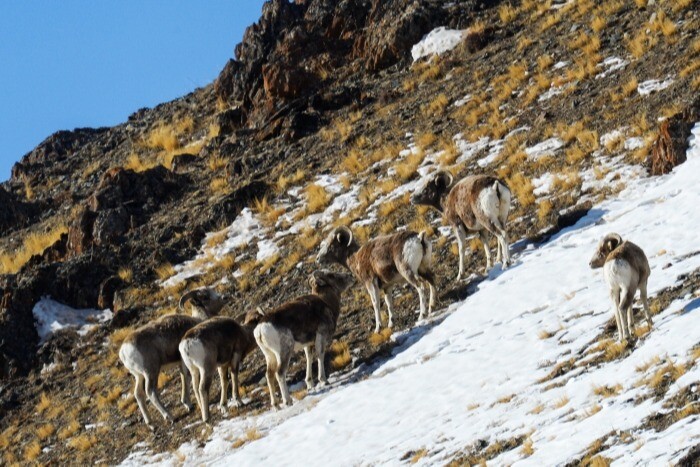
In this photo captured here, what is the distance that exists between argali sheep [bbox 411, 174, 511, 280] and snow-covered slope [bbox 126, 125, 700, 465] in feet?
2.18

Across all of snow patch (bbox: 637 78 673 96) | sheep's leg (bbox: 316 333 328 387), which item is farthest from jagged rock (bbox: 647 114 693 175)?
sheep's leg (bbox: 316 333 328 387)

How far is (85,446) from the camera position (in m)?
19.5

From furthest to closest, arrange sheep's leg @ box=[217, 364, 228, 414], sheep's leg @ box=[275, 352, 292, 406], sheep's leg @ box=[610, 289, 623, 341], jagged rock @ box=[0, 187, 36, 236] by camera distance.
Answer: jagged rock @ box=[0, 187, 36, 236], sheep's leg @ box=[217, 364, 228, 414], sheep's leg @ box=[275, 352, 292, 406], sheep's leg @ box=[610, 289, 623, 341]

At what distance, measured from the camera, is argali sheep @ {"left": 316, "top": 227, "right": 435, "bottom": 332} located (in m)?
17.9

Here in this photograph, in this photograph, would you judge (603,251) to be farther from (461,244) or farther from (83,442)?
(83,442)

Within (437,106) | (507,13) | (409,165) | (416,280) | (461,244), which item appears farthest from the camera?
(507,13)

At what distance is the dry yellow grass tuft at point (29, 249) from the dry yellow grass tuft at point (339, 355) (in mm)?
18866

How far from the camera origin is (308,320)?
16.8 metres

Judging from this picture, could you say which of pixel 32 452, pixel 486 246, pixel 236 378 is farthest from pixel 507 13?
pixel 32 452

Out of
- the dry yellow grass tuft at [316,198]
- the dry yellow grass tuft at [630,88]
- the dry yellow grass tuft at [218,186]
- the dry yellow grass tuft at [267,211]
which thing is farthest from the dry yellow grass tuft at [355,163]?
the dry yellow grass tuft at [630,88]

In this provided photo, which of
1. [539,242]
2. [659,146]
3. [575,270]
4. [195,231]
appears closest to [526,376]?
[575,270]

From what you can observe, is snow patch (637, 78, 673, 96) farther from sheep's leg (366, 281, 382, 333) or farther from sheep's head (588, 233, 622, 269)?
sheep's head (588, 233, 622, 269)

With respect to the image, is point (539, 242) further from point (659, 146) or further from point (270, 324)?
point (270, 324)

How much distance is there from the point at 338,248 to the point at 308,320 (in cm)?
346
